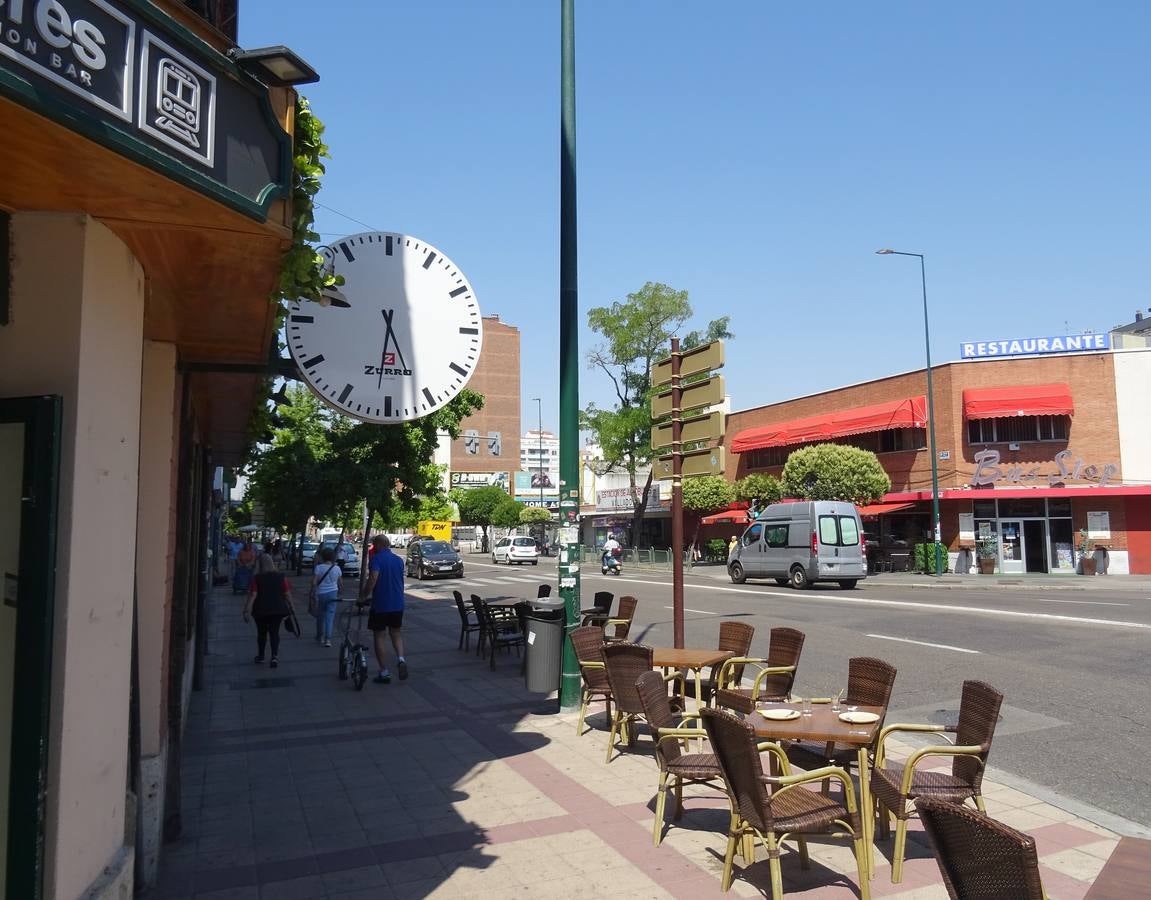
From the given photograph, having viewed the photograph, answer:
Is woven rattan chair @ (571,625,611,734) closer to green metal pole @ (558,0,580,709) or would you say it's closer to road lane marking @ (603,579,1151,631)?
green metal pole @ (558,0,580,709)

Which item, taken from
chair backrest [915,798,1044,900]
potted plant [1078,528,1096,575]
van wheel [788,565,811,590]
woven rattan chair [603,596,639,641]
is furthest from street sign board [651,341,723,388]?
potted plant [1078,528,1096,575]

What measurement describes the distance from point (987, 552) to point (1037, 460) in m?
3.93

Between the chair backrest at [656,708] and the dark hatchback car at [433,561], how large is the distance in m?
28.9

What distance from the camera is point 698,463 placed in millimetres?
9156

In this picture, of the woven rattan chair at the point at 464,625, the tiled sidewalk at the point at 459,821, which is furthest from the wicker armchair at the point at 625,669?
the woven rattan chair at the point at 464,625

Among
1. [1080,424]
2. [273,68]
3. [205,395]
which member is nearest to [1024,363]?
[1080,424]

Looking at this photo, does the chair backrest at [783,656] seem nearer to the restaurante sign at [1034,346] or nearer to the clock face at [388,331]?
the clock face at [388,331]

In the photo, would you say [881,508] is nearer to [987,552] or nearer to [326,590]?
[987,552]

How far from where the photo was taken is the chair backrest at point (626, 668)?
6496 millimetres

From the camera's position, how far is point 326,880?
448cm

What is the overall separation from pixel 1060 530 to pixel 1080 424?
4030 mm

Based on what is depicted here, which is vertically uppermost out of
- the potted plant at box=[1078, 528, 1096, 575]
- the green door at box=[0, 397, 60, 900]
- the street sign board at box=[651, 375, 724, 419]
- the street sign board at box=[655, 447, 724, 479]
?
the street sign board at box=[651, 375, 724, 419]

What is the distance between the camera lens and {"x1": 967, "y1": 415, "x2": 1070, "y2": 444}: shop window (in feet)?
104

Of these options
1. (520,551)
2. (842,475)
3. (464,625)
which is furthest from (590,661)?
(520,551)
